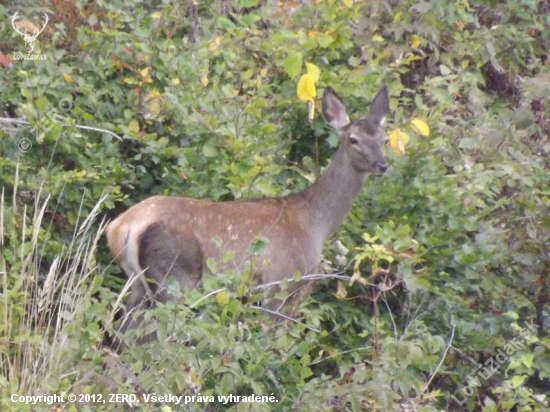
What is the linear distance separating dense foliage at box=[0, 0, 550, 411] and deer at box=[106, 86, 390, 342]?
156mm

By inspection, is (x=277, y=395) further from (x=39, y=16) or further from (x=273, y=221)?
(x=39, y=16)

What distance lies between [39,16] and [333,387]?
466 centimetres

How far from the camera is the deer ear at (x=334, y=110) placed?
24.9 ft

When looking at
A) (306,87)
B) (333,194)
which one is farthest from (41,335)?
(333,194)

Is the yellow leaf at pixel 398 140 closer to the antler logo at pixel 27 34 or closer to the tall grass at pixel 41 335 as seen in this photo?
the tall grass at pixel 41 335

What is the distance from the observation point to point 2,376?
5176 millimetres

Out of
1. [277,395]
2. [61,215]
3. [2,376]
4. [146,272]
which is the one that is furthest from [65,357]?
[61,215]

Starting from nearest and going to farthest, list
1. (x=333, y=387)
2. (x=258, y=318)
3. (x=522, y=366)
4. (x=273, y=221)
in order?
(x=333, y=387) < (x=258, y=318) < (x=522, y=366) < (x=273, y=221)

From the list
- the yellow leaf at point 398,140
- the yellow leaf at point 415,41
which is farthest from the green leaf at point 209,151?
the yellow leaf at point 415,41

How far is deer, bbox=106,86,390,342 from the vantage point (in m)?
6.75

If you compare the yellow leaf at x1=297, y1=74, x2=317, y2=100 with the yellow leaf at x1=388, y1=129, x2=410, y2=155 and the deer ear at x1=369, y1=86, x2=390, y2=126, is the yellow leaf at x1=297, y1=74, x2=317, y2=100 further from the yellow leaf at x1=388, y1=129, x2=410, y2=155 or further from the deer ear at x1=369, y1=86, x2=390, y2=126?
the deer ear at x1=369, y1=86, x2=390, y2=126

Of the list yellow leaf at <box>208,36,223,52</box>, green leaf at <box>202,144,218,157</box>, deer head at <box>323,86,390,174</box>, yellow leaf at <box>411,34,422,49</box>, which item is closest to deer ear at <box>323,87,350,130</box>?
deer head at <box>323,86,390,174</box>

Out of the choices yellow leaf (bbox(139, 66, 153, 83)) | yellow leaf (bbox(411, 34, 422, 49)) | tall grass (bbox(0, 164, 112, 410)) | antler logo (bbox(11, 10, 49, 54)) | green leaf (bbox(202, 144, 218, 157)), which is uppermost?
antler logo (bbox(11, 10, 49, 54))

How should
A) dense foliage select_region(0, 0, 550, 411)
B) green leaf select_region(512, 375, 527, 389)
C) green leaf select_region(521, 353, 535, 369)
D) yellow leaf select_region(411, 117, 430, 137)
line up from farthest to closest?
yellow leaf select_region(411, 117, 430, 137) → green leaf select_region(521, 353, 535, 369) → green leaf select_region(512, 375, 527, 389) → dense foliage select_region(0, 0, 550, 411)
